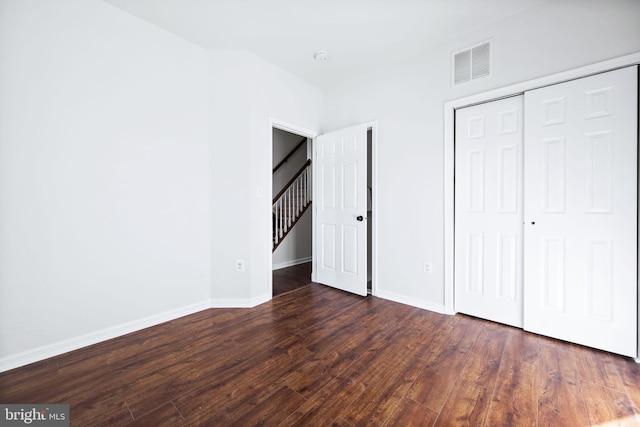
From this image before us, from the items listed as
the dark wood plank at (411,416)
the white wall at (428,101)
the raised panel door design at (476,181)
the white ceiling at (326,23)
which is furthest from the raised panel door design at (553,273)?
the white ceiling at (326,23)

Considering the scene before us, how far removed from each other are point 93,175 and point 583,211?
379cm

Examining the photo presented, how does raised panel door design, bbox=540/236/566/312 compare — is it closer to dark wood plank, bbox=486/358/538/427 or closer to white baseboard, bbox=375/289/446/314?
dark wood plank, bbox=486/358/538/427

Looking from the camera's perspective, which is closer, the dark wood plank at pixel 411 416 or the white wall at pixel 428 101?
the dark wood plank at pixel 411 416

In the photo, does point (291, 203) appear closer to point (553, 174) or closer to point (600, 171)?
point (553, 174)

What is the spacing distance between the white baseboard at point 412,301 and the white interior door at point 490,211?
192 mm

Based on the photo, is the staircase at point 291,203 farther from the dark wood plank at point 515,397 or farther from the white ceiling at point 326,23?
the dark wood plank at point 515,397

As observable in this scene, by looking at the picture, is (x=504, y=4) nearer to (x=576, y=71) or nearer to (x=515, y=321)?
(x=576, y=71)

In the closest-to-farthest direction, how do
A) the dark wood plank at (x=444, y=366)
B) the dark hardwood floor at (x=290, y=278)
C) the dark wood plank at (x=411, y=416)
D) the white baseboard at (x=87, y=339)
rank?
the dark wood plank at (x=411, y=416)
the dark wood plank at (x=444, y=366)
the white baseboard at (x=87, y=339)
the dark hardwood floor at (x=290, y=278)

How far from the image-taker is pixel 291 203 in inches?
189

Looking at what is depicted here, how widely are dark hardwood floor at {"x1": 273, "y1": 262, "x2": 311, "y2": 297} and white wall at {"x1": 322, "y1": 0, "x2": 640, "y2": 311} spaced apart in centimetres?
113

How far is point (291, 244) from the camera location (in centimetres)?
492

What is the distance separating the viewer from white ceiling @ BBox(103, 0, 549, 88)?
2.17m

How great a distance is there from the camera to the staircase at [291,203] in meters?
4.48

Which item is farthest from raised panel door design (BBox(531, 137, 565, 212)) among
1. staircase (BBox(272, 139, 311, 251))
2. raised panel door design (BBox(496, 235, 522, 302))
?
staircase (BBox(272, 139, 311, 251))
